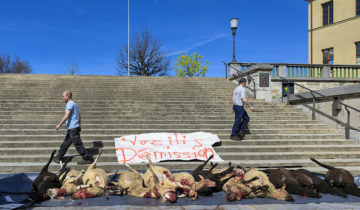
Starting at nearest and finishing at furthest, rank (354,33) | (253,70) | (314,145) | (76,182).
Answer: (76,182) < (314,145) < (253,70) < (354,33)

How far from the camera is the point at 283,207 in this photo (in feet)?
13.5

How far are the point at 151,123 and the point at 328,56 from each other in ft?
88.1

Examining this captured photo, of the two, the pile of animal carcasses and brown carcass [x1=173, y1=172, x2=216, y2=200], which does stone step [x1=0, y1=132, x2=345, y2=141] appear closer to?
the pile of animal carcasses

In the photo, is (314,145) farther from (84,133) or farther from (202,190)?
(84,133)

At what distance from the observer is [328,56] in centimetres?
3084

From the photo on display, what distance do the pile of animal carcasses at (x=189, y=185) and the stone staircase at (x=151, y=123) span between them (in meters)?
2.44

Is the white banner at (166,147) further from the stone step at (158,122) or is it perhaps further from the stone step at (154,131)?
the stone step at (158,122)

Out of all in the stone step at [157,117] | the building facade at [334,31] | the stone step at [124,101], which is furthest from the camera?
the building facade at [334,31]

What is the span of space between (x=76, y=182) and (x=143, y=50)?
1588 inches

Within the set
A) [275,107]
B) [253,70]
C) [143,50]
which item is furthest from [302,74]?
[143,50]

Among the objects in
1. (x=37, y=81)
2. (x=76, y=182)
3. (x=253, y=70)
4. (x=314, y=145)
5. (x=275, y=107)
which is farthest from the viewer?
(x=37, y=81)

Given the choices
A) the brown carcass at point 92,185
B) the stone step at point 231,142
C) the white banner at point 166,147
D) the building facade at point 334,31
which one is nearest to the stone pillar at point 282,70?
the stone step at point 231,142

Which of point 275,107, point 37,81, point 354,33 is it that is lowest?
point 275,107

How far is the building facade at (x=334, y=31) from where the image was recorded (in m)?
27.8
